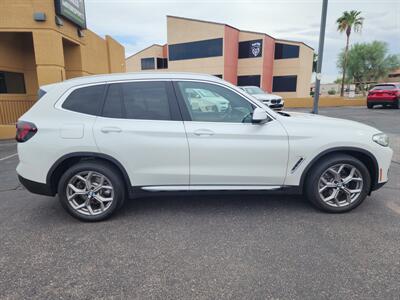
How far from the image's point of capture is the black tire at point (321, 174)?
3.38 metres

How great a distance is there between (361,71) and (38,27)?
4814 cm

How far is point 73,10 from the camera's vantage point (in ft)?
34.2

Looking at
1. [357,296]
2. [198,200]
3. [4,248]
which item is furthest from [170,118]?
[357,296]

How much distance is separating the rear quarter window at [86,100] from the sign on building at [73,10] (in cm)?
788

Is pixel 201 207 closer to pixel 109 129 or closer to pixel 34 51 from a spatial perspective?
pixel 109 129

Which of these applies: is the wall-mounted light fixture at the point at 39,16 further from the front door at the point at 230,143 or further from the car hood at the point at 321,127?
the car hood at the point at 321,127

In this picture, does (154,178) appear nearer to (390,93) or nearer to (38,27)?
(38,27)

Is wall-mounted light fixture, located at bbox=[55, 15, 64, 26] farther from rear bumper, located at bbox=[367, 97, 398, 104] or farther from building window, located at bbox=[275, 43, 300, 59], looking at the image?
building window, located at bbox=[275, 43, 300, 59]

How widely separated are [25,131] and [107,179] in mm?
1095

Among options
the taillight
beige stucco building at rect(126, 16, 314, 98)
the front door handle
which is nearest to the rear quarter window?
the taillight

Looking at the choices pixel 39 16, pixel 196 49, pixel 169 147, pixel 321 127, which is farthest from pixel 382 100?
pixel 196 49

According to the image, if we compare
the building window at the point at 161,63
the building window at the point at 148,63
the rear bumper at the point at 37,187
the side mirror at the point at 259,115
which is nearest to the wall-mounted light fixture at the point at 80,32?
the rear bumper at the point at 37,187

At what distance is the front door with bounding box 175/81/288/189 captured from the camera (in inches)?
127

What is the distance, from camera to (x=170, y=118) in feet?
10.7
